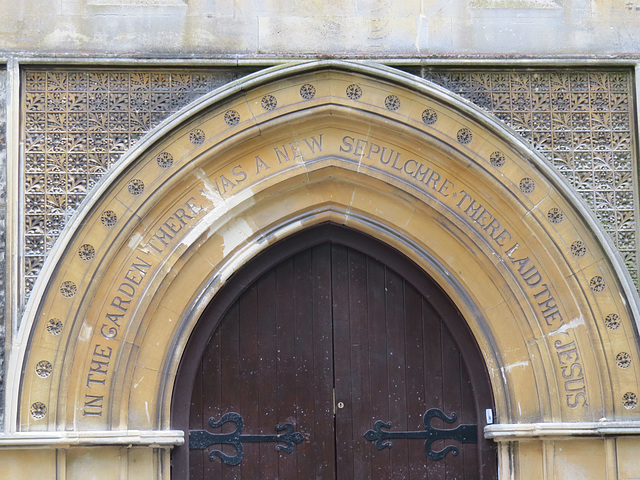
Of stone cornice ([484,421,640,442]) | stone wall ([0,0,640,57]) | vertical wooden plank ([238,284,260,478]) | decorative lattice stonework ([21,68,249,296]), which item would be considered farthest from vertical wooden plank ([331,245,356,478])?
stone wall ([0,0,640,57])

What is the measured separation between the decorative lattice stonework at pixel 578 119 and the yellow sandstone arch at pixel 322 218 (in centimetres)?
14

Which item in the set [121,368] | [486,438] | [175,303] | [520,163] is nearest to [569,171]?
[520,163]

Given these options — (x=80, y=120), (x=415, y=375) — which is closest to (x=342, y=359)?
(x=415, y=375)

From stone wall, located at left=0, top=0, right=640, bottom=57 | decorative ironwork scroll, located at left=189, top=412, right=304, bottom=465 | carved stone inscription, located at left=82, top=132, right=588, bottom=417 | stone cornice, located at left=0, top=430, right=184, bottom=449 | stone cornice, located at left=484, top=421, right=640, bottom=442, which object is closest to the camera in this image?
stone cornice, located at left=0, top=430, right=184, bottom=449

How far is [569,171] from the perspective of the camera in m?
5.62

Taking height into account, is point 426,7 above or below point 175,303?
above

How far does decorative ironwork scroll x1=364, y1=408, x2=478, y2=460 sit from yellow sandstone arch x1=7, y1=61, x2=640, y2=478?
0.26m

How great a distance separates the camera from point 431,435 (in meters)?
5.81

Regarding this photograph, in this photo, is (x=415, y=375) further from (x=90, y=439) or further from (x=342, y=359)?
(x=90, y=439)

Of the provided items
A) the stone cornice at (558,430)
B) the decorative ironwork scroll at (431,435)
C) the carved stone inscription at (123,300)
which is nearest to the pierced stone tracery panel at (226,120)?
the carved stone inscription at (123,300)

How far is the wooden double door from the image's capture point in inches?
227

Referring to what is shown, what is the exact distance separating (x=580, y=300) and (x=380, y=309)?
1162 mm

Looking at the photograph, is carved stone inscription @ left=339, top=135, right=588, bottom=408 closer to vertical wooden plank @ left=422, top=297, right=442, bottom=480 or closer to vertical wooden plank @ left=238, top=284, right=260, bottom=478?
vertical wooden plank @ left=422, top=297, right=442, bottom=480

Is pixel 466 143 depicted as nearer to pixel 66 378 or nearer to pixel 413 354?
pixel 413 354
